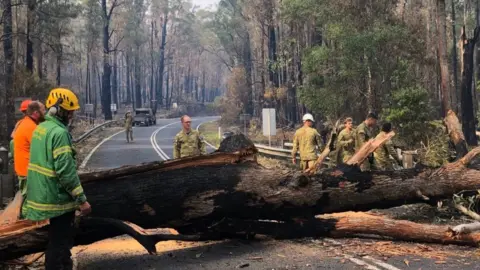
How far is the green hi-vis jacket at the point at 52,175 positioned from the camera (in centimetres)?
466

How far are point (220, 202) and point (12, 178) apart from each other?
19.7 feet

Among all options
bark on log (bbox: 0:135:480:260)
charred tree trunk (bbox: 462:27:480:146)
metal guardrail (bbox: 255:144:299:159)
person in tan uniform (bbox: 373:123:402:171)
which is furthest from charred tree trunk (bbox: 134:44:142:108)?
bark on log (bbox: 0:135:480:260)

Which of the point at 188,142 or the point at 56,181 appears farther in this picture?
the point at 188,142

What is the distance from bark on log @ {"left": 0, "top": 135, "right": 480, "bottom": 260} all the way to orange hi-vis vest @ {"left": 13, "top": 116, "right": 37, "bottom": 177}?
80 centimetres

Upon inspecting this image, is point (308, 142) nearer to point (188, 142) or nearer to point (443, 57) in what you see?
point (188, 142)

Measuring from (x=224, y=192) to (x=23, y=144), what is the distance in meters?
2.58

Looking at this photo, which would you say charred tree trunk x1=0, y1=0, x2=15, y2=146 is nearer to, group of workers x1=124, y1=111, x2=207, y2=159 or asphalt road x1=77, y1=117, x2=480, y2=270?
group of workers x1=124, y1=111, x2=207, y2=159

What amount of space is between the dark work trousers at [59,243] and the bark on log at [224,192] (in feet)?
3.03

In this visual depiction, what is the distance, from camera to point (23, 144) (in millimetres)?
6547

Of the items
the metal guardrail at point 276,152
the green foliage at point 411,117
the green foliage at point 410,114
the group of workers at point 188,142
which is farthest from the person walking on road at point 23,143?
the green foliage at point 410,114

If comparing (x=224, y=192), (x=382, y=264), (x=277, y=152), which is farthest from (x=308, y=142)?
(x=277, y=152)

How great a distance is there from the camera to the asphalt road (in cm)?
615

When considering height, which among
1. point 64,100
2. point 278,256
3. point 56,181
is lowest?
point 278,256

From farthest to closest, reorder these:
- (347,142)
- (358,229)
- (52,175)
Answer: (347,142) → (358,229) → (52,175)
